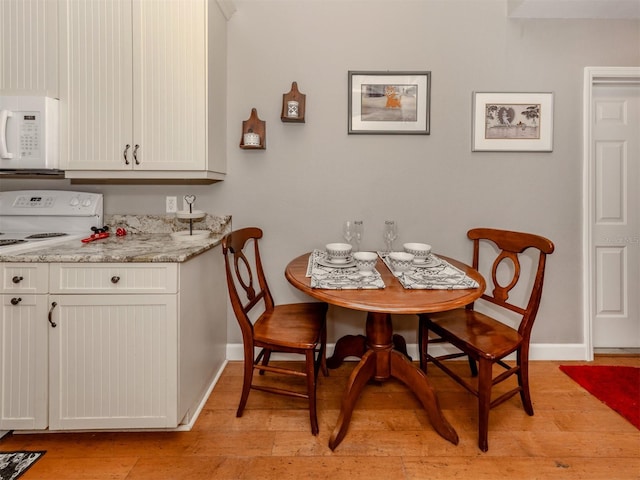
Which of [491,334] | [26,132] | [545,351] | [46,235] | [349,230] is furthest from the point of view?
[545,351]

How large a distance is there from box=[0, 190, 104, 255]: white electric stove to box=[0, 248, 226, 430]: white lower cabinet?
0.67 meters

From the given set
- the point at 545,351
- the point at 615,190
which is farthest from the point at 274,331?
the point at 615,190

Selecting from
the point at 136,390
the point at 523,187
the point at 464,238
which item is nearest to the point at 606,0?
the point at 523,187

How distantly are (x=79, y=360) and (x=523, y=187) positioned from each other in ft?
9.06

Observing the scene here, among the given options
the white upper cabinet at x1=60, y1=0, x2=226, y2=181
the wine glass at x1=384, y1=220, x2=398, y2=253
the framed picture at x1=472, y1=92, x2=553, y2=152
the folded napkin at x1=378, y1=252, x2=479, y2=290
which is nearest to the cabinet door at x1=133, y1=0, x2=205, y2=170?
the white upper cabinet at x1=60, y1=0, x2=226, y2=181

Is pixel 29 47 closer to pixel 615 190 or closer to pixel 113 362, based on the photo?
pixel 113 362

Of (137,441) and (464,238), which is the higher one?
(464,238)

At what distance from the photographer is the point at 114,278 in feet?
4.93

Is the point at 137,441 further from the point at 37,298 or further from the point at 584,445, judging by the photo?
the point at 584,445

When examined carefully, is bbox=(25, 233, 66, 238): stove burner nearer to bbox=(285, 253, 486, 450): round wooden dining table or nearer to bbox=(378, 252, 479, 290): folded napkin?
bbox=(285, 253, 486, 450): round wooden dining table

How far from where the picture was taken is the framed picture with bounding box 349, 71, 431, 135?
224 centimetres

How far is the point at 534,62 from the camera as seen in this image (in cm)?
227

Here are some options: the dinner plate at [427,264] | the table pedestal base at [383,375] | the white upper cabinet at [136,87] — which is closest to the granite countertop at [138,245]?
the white upper cabinet at [136,87]

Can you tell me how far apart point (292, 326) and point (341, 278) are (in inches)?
18.0
